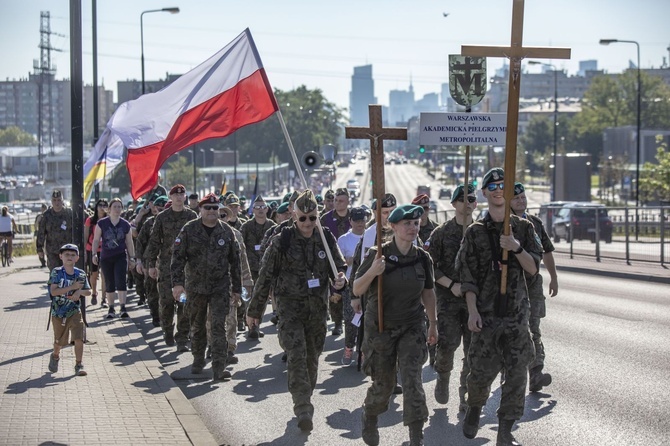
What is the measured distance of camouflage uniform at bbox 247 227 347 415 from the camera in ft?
30.6

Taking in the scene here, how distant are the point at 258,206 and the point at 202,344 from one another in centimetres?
395

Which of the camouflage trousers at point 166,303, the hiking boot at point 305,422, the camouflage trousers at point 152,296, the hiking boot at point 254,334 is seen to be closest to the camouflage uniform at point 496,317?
the hiking boot at point 305,422

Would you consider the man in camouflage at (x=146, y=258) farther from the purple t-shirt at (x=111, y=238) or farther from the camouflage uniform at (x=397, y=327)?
the camouflage uniform at (x=397, y=327)

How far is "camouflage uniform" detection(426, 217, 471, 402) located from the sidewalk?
226cm

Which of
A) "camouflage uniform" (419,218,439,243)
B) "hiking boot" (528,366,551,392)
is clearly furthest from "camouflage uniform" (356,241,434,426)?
"camouflage uniform" (419,218,439,243)

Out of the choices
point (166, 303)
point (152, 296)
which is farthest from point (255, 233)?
point (166, 303)

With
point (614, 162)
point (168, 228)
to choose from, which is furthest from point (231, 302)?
point (614, 162)

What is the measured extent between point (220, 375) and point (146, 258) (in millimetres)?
3095

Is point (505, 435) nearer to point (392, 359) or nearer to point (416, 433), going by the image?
point (416, 433)

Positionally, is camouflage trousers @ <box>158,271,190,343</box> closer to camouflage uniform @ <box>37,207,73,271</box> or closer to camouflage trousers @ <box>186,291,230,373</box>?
camouflage trousers @ <box>186,291,230,373</box>

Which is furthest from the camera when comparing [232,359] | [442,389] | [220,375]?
[232,359]

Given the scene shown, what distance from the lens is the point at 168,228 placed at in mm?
13867

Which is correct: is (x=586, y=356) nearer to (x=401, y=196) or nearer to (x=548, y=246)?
(x=548, y=246)

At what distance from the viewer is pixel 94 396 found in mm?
9898
